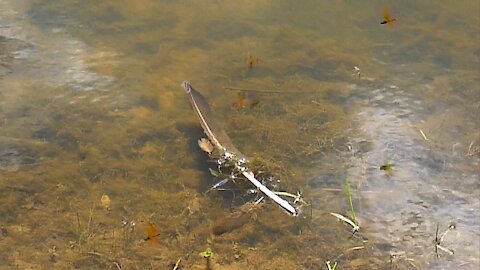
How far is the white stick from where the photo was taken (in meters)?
2.83

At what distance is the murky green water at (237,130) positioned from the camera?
2.68 meters

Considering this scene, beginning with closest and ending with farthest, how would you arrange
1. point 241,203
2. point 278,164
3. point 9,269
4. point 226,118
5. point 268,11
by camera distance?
point 9,269 → point 241,203 → point 278,164 → point 226,118 → point 268,11

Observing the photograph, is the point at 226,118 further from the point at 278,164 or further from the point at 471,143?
the point at 471,143

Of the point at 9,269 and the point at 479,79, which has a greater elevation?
the point at 479,79

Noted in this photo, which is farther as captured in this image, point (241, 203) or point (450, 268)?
point (241, 203)

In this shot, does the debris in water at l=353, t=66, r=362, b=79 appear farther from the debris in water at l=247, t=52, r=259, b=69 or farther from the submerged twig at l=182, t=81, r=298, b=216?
the submerged twig at l=182, t=81, r=298, b=216

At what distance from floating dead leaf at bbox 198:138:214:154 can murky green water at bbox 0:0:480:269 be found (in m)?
0.06

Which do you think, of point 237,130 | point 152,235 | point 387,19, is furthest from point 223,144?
point 387,19

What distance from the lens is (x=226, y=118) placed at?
329cm

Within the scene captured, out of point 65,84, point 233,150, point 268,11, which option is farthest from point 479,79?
point 65,84

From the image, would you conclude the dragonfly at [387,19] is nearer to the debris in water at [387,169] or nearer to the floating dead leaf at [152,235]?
the debris in water at [387,169]

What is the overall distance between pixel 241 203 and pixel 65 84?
4.26 ft

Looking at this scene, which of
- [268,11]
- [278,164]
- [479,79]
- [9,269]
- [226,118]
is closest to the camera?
[9,269]

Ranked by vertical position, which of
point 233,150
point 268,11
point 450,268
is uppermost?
point 268,11
